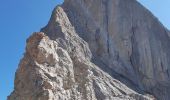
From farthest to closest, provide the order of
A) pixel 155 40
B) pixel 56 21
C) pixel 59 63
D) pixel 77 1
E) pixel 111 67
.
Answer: pixel 155 40, pixel 77 1, pixel 111 67, pixel 56 21, pixel 59 63

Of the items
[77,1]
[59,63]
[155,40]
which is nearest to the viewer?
[59,63]

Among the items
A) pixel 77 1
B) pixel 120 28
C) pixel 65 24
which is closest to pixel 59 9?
pixel 65 24

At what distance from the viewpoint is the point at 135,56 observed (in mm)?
81938

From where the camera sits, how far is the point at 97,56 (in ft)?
236

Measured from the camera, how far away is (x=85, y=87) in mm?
55188

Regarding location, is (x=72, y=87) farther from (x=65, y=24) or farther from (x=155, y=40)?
(x=155, y=40)

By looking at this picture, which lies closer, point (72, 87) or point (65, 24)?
point (72, 87)

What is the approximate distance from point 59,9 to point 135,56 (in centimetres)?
1884

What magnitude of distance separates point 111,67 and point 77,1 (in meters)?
14.5

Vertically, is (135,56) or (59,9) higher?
(59,9)

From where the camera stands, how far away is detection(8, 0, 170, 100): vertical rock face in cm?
5088

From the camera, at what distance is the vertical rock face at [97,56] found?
5088cm

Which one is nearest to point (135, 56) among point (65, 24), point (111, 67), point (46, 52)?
point (111, 67)

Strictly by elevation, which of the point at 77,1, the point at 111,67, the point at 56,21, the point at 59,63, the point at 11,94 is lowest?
the point at 11,94
